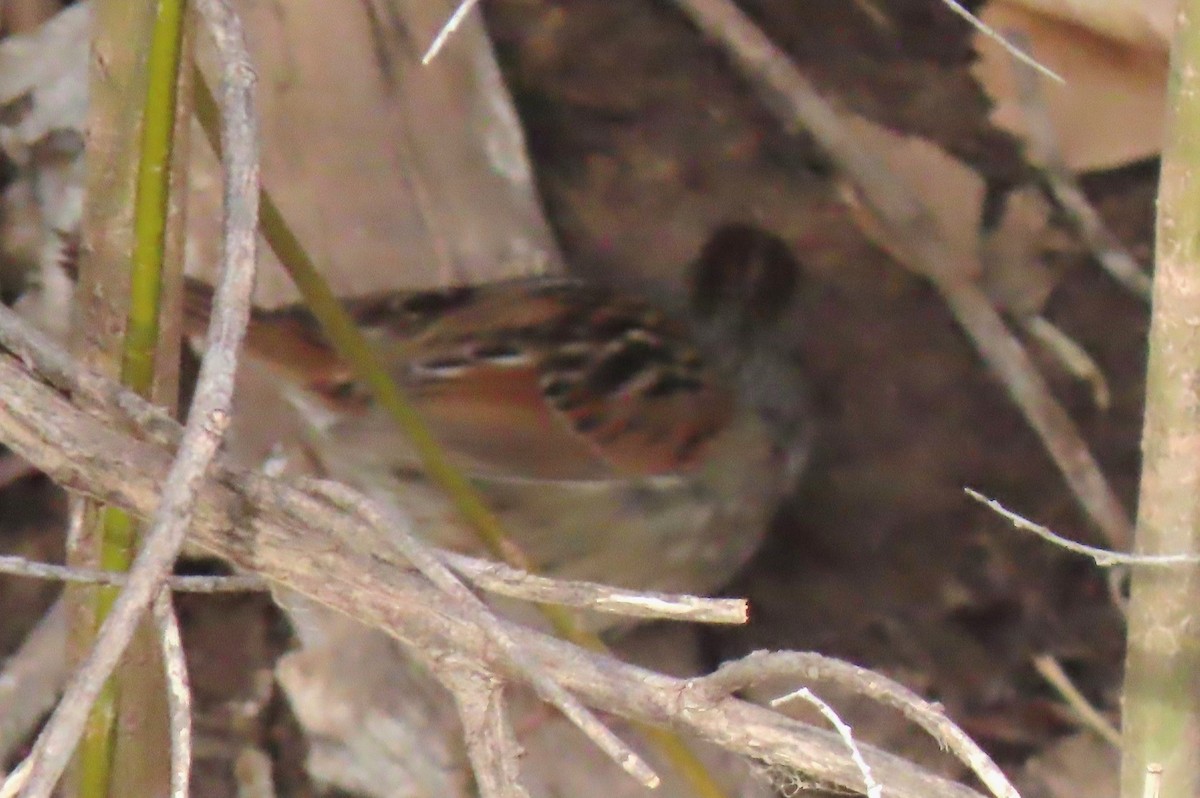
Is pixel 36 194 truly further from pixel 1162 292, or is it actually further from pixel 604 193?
pixel 1162 292

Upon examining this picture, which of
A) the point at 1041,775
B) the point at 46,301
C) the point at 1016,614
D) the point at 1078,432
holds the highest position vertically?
the point at 46,301

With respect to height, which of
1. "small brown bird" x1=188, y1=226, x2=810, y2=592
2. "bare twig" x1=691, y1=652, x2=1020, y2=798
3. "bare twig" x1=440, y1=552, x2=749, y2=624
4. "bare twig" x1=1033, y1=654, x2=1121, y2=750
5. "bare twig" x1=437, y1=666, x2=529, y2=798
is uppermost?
"bare twig" x1=440, y1=552, x2=749, y2=624

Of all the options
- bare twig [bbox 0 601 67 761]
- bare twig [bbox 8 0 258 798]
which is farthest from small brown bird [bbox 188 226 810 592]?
bare twig [bbox 8 0 258 798]

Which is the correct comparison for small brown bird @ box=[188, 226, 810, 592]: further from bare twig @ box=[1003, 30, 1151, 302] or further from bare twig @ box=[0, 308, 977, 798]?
bare twig @ box=[0, 308, 977, 798]

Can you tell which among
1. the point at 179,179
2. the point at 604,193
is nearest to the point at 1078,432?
the point at 604,193

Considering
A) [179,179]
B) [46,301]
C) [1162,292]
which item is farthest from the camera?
[46,301]

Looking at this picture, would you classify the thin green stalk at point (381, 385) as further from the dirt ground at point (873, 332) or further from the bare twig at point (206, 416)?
the dirt ground at point (873, 332)
